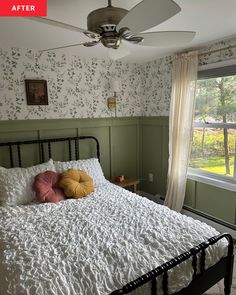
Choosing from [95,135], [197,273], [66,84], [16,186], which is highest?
[66,84]

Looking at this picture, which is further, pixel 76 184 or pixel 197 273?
pixel 76 184

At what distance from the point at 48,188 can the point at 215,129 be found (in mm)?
2111

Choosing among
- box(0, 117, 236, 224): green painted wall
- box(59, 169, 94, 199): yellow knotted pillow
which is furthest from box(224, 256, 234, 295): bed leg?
box(59, 169, 94, 199): yellow knotted pillow

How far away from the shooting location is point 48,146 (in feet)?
9.70

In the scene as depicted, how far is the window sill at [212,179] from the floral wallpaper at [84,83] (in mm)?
952

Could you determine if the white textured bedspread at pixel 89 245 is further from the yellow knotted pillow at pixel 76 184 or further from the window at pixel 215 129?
the window at pixel 215 129

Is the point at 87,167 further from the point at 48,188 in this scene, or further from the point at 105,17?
the point at 105,17

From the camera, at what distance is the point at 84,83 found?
3.14 m

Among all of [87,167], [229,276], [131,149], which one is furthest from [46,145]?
[229,276]

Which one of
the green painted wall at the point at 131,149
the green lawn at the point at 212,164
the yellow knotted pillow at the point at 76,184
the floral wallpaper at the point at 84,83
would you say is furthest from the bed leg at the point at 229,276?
the floral wallpaper at the point at 84,83

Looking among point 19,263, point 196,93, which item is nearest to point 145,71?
point 196,93

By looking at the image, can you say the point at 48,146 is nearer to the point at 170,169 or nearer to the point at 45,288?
the point at 170,169

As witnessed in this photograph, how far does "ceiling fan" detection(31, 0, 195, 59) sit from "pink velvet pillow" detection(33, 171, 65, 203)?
4.79ft

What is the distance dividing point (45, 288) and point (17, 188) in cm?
136
